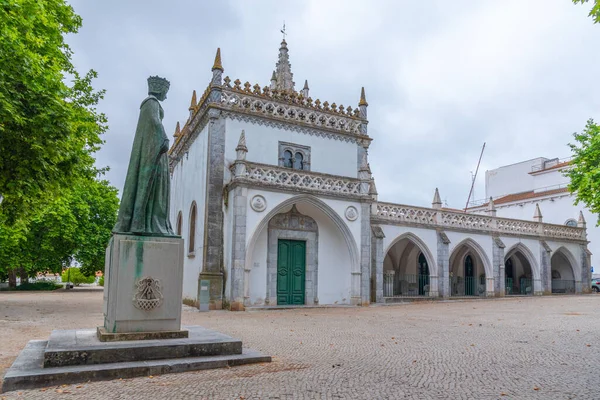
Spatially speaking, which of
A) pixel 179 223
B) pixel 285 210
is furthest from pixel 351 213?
pixel 179 223

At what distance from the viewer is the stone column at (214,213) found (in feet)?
54.3

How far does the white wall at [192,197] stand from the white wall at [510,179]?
3444 centimetres

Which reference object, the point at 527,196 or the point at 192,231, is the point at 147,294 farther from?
the point at 527,196

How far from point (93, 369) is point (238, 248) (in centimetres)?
1089

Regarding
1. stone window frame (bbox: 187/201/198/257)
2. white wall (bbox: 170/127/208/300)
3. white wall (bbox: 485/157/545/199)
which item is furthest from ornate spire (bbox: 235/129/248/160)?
white wall (bbox: 485/157/545/199)

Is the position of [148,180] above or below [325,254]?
above

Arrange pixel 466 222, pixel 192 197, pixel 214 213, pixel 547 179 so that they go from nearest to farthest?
pixel 214 213 → pixel 192 197 → pixel 466 222 → pixel 547 179

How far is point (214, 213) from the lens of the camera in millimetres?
17312

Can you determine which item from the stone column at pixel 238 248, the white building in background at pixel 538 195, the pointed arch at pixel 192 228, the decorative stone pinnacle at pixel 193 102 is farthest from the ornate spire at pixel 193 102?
the white building in background at pixel 538 195

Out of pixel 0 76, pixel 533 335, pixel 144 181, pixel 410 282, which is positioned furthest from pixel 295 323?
pixel 410 282

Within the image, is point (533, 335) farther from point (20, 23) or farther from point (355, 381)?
point (20, 23)

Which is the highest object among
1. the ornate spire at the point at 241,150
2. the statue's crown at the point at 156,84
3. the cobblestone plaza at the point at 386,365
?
the ornate spire at the point at 241,150

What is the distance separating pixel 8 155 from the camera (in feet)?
29.5

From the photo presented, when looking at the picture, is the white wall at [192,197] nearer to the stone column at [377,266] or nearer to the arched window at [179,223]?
the arched window at [179,223]
